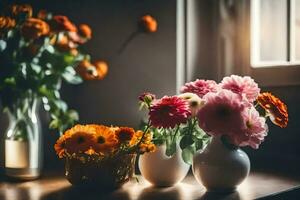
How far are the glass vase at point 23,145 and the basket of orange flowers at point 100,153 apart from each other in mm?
120

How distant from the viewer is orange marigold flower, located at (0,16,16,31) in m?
1.20

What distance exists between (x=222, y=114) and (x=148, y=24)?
58cm

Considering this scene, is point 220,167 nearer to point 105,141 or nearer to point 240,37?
point 105,141

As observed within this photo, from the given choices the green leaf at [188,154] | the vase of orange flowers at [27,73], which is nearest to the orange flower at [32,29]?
the vase of orange flowers at [27,73]

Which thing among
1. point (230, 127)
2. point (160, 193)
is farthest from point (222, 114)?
point (160, 193)

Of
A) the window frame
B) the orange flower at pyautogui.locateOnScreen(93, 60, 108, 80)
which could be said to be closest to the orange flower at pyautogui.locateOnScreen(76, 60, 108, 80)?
the orange flower at pyautogui.locateOnScreen(93, 60, 108, 80)

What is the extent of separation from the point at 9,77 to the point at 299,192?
0.78 meters

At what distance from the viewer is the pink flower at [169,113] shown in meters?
1.00

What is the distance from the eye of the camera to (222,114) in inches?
39.0

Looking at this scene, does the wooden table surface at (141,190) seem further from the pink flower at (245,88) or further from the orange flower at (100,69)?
the orange flower at (100,69)

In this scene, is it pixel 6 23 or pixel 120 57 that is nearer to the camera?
pixel 6 23

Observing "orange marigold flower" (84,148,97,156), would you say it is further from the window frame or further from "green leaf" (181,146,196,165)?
the window frame

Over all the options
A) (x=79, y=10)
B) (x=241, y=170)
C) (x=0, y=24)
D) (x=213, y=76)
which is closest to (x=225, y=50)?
(x=213, y=76)

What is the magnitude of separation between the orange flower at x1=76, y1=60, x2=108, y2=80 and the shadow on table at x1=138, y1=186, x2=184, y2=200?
454 millimetres
